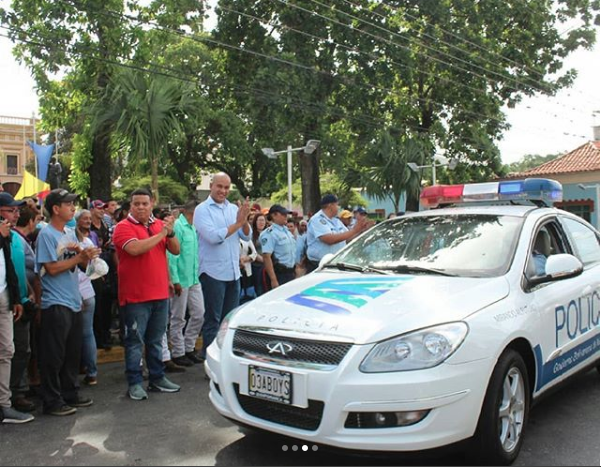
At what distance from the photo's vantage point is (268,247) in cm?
732

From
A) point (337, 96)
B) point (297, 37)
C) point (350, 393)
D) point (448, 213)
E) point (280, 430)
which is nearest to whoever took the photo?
point (350, 393)

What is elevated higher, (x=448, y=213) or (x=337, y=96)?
(x=337, y=96)

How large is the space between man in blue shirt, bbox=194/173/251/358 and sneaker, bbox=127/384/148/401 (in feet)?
3.61

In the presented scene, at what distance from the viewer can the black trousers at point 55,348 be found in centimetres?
457

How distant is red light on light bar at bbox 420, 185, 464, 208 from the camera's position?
19.6 ft

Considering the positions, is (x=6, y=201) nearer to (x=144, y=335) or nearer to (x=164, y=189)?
(x=144, y=335)

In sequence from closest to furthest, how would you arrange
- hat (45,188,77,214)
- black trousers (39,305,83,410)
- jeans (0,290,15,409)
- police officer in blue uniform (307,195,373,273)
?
→ jeans (0,290,15,409) → black trousers (39,305,83,410) → hat (45,188,77,214) → police officer in blue uniform (307,195,373,273)

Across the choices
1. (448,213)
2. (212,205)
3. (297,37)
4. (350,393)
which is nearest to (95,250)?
(212,205)

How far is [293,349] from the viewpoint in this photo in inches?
126

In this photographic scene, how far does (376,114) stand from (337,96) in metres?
2.22

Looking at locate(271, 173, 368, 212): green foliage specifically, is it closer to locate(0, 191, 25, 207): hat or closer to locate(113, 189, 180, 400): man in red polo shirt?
locate(113, 189, 180, 400): man in red polo shirt

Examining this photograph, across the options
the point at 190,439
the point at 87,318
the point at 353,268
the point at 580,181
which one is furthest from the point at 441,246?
the point at 580,181

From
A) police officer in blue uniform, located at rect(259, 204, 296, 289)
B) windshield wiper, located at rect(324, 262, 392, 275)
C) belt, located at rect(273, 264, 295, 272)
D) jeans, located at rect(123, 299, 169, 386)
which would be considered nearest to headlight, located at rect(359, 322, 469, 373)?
Result: windshield wiper, located at rect(324, 262, 392, 275)

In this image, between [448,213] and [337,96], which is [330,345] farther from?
[337,96]
